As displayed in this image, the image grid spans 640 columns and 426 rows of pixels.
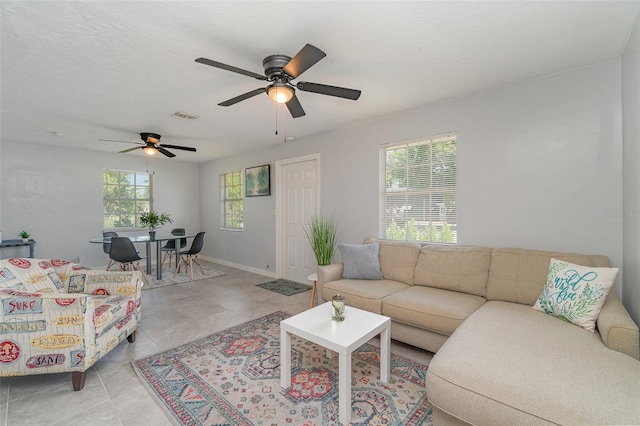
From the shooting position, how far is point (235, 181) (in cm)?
632

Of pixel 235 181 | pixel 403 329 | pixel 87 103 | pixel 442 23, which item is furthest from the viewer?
pixel 235 181

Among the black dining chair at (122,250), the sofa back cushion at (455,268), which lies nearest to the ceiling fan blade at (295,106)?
the sofa back cushion at (455,268)

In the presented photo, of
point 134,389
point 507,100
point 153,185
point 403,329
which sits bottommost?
point 134,389

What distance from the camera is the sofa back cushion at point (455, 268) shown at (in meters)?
2.62

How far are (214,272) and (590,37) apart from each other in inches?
238

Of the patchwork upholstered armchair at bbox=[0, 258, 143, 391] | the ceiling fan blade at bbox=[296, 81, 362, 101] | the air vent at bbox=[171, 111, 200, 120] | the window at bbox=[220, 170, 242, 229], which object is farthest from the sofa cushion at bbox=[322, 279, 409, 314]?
the window at bbox=[220, 170, 242, 229]

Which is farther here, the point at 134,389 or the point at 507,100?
the point at 507,100

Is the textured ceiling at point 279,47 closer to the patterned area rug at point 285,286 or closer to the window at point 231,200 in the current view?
the patterned area rug at point 285,286

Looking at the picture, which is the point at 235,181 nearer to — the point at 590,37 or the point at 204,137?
the point at 204,137

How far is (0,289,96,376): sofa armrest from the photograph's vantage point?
1849mm

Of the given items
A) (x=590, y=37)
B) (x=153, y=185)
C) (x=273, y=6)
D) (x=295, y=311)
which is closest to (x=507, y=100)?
(x=590, y=37)

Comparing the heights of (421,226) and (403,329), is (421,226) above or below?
above

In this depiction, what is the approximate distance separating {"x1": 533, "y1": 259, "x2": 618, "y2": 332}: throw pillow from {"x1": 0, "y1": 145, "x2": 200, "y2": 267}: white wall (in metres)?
7.06

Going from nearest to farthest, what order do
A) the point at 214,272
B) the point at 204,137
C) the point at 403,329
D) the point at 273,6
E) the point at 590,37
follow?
the point at 273,6, the point at 590,37, the point at 403,329, the point at 204,137, the point at 214,272
